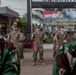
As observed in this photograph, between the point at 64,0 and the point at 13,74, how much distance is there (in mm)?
21231

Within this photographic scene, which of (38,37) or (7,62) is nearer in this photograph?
(7,62)

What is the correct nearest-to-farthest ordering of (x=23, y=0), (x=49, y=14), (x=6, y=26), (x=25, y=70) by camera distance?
(x=25, y=70)
(x=6, y=26)
(x=49, y=14)
(x=23, y=0)

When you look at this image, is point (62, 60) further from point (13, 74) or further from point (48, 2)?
point (48, 2)

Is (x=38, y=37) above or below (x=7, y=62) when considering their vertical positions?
below

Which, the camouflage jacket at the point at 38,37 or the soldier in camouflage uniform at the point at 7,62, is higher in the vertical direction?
the soldier in camouflage uniform at the point at 7,62

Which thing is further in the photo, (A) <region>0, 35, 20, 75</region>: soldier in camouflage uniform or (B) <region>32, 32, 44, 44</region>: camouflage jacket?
(B) <region>32, 32, 44, 44</region>: camouflage jacket

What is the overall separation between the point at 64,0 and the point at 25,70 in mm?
13374

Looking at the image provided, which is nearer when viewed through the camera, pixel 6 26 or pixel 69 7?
pixel 6 26

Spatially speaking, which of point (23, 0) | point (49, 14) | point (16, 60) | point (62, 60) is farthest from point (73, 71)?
point (23, 0)

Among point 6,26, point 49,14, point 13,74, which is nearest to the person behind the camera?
point 13,74

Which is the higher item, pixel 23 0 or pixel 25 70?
pixel 23 0

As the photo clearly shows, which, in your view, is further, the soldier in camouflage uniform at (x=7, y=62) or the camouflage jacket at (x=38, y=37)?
the camouflage jacket at (x=38, y=37)

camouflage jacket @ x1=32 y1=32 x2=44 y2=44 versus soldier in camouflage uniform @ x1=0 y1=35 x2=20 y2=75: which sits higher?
soldier in camouflage uniform @ x1=0 y1=35 x2=20 y2=75

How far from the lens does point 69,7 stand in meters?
22.6
